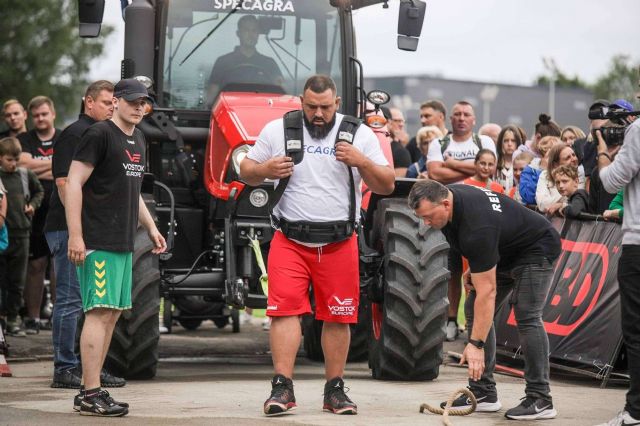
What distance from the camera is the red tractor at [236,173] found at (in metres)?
9.59

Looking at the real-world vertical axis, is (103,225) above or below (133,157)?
below

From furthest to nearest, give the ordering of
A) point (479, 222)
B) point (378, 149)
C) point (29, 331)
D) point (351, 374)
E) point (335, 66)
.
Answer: point (29, 331)
point (335, 66)
point (351, 374)
point (378, 149)
point (479, 222)

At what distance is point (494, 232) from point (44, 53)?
41.1 meters

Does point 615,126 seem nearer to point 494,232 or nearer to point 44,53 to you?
point 494,232

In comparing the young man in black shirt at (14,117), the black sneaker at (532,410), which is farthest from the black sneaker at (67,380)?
the young man in black shirt at (14,117)

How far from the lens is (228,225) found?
396 inches

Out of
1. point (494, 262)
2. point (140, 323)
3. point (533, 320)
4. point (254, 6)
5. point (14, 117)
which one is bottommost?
point (140, 323)

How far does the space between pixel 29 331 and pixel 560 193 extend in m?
5.66

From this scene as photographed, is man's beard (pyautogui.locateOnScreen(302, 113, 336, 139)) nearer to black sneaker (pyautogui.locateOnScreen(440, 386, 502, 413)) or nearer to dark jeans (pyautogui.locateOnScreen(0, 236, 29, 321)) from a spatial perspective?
black sneaker (pyautogui.locateOnScreen(440, 386, 502, 413))

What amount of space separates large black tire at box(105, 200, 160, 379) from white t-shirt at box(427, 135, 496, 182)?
4427 millimetres

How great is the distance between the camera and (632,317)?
777cm

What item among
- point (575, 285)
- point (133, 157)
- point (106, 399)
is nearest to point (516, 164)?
point (575, 285)

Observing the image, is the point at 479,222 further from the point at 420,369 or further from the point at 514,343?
the point at 514,343

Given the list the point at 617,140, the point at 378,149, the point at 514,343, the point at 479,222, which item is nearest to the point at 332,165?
the point at 378,149
